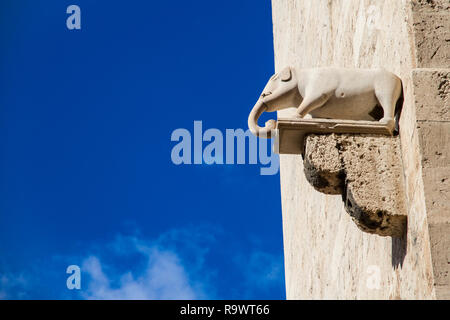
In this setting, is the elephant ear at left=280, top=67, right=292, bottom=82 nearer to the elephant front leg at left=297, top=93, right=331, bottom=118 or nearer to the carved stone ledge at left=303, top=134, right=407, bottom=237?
the elephant front leg at left=297, top=93, right=331, bottom=118

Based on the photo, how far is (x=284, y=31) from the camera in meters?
7.57

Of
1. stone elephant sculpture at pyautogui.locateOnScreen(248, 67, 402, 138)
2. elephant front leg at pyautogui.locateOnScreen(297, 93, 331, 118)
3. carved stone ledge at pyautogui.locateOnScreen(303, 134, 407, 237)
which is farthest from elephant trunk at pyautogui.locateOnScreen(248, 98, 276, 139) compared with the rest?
carved stone ledge at pyautogui.locateOnScreen(303, 134, 407, 237)

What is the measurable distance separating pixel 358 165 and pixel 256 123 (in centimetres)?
59

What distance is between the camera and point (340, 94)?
382 centimetres

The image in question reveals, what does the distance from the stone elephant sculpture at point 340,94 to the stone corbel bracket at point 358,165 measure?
0.44ft

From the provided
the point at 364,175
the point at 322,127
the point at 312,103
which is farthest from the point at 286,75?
the point at 364,175

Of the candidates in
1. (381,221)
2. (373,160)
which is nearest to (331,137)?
(373,160)

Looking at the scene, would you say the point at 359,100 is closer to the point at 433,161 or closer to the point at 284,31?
the point at 433,161

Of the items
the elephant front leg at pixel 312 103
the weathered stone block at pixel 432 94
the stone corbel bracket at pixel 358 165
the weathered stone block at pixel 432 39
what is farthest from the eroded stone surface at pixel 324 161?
the weathered stone block at pixel 432 39

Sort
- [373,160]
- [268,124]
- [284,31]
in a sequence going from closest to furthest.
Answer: [373,160]
[268,124]
[284,31]

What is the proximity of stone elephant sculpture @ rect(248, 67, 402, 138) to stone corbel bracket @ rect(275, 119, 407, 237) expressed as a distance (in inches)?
5.2

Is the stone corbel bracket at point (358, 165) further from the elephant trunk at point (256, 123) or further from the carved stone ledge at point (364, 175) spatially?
the elephant trunk at point (256, 123)

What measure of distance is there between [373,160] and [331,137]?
0.20m
